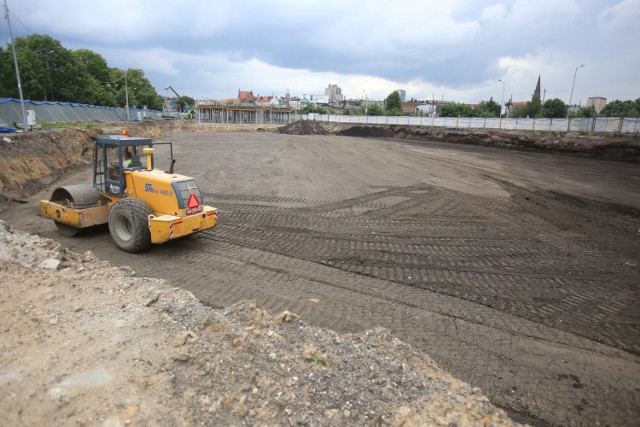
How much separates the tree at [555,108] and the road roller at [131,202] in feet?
243

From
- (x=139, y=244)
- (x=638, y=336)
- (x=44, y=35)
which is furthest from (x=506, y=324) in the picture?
(x=44, y=35)

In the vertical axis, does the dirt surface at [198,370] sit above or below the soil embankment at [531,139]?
below

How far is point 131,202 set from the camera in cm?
802

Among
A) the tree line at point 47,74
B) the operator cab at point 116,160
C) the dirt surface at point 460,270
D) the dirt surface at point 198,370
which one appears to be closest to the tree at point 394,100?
the tree line at point 47,74

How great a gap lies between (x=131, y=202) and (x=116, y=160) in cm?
123

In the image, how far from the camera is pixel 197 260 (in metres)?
7.92

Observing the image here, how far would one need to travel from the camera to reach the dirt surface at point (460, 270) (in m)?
4.80

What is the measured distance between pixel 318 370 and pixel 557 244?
26.1 feet

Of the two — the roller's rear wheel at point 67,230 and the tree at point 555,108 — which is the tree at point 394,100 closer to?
the tree at point 555,108

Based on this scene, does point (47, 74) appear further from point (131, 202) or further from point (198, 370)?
point (198, 370)

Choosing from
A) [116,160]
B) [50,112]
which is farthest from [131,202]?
[50,112]

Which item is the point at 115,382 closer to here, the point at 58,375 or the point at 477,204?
the point at 58,375

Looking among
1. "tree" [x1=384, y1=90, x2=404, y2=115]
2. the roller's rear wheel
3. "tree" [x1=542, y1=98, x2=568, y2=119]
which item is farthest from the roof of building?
the roller's rear wheel

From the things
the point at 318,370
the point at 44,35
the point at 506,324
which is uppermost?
the point at 44,35
